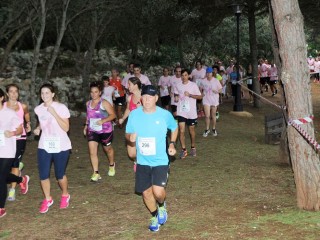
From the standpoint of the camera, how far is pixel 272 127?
42.0 ft

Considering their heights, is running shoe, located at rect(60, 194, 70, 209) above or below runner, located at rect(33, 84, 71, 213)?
below

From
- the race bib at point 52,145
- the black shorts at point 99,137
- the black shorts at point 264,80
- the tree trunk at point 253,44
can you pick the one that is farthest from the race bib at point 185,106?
the black shorts at point 264,80

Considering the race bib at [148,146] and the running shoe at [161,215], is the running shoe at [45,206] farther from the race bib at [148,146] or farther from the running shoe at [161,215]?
the race bib at [148,146]

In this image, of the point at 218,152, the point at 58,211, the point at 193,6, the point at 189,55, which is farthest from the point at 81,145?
the point at 189,55

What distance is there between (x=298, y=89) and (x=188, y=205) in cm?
224

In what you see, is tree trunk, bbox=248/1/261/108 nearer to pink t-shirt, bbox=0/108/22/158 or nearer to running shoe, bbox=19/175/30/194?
running shoe, bbox=19/175/30/194

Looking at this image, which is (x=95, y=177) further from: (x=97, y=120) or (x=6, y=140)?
(x=6, y=140)

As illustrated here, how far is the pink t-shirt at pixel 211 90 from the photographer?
13.3m

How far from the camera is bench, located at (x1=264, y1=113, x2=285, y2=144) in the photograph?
12664 mm

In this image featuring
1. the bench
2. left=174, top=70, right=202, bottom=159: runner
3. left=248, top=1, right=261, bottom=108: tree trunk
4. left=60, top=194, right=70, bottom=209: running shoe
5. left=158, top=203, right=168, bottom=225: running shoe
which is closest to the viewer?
left=158, top=203, right=168, bottom=225: running shoe

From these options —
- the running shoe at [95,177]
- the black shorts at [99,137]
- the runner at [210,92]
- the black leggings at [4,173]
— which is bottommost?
the running shoe at [95,177]

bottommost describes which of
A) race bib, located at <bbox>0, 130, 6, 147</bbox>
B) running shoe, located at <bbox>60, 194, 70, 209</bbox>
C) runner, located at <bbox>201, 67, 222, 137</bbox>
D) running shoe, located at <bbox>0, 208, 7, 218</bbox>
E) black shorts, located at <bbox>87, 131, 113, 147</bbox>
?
running shoe, located at <bbox>0, 208, 7, 218</bbox>

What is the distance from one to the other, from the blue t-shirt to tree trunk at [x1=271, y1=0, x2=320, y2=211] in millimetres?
1696

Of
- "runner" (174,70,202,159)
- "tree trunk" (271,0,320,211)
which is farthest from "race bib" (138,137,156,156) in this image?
"runner" (174,70,202,159)
